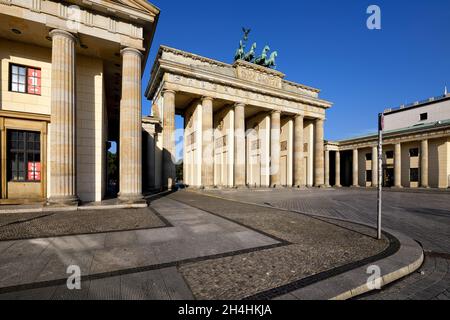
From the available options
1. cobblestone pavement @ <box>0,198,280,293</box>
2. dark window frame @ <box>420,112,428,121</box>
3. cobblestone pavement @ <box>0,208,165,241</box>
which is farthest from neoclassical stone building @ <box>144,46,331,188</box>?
dark window frame @ <box>420,112,428,121</box>

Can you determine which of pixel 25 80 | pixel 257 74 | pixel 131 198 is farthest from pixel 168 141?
pixel 257 74

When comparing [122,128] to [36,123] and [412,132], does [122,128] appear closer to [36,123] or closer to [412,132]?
A: [36,123]

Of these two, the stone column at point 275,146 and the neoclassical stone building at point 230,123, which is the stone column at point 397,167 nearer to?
the neoclassical stone building at point 230,123

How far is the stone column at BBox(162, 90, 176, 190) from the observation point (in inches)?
926

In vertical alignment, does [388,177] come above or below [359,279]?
below

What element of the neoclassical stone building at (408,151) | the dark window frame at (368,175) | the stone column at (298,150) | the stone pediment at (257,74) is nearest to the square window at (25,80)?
Answer: the stone pediment at (257,74)

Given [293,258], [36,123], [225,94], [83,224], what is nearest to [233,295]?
[293,258]

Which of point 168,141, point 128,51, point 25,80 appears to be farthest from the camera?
point 168,141

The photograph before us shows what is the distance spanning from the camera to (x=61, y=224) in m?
7.25

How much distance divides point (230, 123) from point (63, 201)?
74.3 ft

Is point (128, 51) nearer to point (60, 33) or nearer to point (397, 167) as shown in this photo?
point (60, 33)

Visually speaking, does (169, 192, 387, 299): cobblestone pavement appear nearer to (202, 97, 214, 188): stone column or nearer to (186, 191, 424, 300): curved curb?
(186, 191, 424, 300): curved curb

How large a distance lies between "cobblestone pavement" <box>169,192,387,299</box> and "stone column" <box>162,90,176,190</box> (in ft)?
60.6
